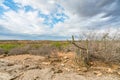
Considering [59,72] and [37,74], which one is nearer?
[37,74]

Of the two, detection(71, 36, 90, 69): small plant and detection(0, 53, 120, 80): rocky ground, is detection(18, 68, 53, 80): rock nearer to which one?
detection(0, 53, 120, 80): rocky ground

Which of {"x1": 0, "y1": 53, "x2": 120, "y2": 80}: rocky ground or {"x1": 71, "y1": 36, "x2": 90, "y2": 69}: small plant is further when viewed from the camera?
{"x1": 71, "y1": 36, "x2": 90, "y2": 69}: small plant

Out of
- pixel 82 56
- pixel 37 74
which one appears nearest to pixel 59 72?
pixel 37 74

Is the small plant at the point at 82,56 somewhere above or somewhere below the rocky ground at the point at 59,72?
above

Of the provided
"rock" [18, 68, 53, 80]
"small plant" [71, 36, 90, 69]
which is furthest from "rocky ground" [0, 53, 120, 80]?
"small plant" [71, 36, 90, 69]

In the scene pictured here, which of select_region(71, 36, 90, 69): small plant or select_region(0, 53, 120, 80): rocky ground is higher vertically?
select_region(71, 36, 90, 69): small plant

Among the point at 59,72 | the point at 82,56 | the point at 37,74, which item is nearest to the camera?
the point at 37,74

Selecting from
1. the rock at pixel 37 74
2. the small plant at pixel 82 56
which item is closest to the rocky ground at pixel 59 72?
the rock at pixel 37 74

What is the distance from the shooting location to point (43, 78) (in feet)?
26.0

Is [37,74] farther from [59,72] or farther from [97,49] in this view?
[97,49]

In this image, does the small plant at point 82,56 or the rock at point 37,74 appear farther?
the small plant at point 82,56

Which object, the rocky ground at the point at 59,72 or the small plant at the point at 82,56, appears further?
the small plant at the point at 82,56

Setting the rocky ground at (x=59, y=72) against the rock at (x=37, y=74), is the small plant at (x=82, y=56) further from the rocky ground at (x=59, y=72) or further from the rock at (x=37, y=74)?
the rock at (x=37, y=74)

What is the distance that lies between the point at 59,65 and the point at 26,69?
169cm
